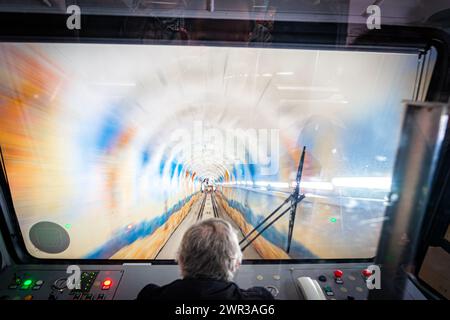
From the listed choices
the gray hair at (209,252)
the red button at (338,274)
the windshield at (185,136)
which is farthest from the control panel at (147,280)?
the gray hair at (209,252)

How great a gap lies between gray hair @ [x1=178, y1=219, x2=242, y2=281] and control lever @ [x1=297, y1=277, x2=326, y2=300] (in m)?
0.72

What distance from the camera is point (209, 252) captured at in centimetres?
138

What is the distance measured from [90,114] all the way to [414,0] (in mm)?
2683

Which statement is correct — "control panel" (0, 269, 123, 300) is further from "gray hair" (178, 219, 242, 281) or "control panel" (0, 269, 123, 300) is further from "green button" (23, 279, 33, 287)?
"gray hair" (178, 219, 242, 281)

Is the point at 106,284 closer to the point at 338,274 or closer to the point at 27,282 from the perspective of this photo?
the point at 27,282

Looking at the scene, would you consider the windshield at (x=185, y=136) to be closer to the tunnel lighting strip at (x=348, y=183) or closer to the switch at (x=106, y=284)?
the tunnel lighting strip at (x=348, y=183)

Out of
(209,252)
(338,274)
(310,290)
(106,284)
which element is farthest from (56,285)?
(338,274)

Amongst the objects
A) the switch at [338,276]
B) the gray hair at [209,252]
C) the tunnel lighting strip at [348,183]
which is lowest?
the switch at [338,276]

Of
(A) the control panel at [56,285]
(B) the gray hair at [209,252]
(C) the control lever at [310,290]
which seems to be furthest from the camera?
(A) the control panel at [56,285]

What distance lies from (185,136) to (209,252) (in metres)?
1.16

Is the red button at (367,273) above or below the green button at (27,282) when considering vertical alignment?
above

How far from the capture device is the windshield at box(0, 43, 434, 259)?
1754 mm

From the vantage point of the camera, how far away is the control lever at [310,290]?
1662 mm

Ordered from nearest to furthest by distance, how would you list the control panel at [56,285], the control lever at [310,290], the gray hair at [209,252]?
1. the gray hair at [209,252]
2. the control lever at [310,290]
3. the control panel at [56,285]
